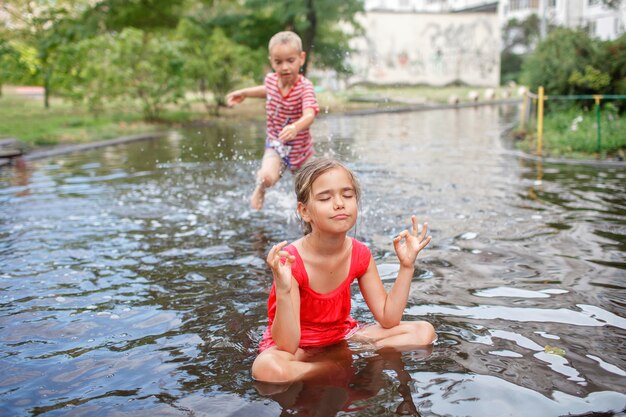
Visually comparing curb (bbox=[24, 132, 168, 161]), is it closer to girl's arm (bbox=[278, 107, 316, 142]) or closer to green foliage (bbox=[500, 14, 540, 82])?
girl's arm (bbox=[278, 107, 316, 142])

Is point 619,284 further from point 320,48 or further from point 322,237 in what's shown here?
point 320,48

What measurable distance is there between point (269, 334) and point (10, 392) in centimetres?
129

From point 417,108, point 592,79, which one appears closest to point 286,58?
point 592,79

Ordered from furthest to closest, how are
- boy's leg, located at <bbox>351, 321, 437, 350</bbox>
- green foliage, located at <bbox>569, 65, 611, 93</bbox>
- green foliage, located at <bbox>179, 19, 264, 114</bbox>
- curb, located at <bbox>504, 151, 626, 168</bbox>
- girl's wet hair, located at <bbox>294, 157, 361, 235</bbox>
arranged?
green foliage, located at <bbox>179, 19, 264, 114</bbox> < green foliage, located at <bbox>569, 65, 611, 93</bbox> < curb, located at <bbox>504, 151, 626, 168</bbox> < boy's leg, located at <bbox>351, 321, 437, 350</bbox> < girl's wet hair, located at <bbox>294, 157, 361, 235</bbox>

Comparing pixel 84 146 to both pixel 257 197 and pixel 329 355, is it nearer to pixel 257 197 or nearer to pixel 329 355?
pixel 257 197

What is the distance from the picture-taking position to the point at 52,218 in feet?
23.3

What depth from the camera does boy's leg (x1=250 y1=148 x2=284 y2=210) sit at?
655 centimetres

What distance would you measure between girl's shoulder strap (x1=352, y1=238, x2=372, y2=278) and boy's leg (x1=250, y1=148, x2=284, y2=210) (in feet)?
10.7

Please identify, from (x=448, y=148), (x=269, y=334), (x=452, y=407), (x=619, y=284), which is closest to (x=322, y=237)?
(x=269, y=334)

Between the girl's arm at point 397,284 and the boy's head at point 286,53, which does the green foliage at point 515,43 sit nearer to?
the boy's head at point 286,53

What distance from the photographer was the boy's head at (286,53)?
19.1ft

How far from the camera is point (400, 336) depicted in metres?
3.39

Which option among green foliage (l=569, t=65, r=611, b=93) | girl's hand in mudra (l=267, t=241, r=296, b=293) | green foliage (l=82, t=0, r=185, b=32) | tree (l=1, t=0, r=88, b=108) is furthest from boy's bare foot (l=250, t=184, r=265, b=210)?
green foliage (l=82, t=0, r=185, b=32)

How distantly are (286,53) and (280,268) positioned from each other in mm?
3481
